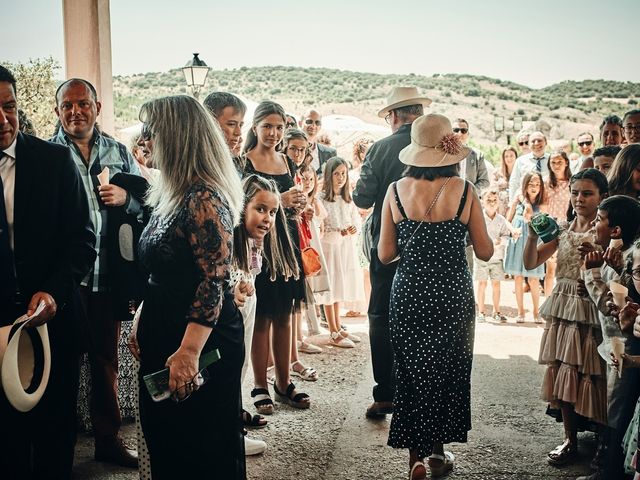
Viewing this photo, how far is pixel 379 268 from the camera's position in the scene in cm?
439

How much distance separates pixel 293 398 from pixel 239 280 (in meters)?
1.65

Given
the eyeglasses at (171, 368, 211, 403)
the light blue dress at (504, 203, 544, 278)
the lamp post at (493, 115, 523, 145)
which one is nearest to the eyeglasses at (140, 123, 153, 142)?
the eyeglasses at (171, 368, 211, 403)

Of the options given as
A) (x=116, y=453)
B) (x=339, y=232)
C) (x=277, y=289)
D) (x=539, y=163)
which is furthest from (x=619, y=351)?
(x=539, y=163)

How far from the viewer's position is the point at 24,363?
97.0 inches

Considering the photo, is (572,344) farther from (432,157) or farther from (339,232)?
(339,232)

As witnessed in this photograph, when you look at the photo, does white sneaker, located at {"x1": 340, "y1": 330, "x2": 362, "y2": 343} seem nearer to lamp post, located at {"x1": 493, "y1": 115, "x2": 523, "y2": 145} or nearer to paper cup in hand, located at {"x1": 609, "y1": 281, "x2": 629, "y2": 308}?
paper cup in hand, located at {"x1": 609, "y1": 281, "x2": 629, "y2": 308}

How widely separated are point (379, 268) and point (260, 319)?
2.97 ft

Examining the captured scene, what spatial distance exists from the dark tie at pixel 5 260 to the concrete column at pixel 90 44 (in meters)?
3.92

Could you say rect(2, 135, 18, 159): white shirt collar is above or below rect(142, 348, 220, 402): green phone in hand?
above

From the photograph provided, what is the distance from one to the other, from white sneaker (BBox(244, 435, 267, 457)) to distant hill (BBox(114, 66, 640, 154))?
23541mm

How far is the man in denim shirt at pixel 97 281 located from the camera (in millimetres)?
3611

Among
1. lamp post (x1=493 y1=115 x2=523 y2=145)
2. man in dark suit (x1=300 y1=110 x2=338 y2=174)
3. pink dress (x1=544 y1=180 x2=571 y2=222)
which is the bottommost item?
pink dress (x1=544 y1=180 x2=571 y2=222)

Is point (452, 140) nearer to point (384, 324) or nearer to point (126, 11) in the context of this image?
point (384, 324)

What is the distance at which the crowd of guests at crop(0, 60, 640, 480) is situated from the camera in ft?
7.62
